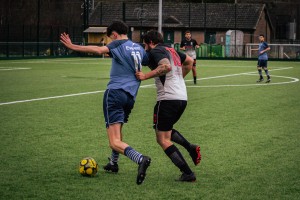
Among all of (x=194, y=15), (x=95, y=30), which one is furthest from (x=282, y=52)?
(x=95, y=30)

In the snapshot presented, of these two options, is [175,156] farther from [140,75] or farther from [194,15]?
[194,15]

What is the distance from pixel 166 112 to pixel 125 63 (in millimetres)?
793

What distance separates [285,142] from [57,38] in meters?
47.6

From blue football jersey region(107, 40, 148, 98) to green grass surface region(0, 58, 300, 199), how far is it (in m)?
1.21

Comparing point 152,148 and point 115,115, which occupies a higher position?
point 115,115

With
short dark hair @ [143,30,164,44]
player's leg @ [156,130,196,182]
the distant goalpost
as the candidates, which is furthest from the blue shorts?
the distant goalpost

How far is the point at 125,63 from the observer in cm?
790

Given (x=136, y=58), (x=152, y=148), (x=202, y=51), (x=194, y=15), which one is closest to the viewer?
(x=136, y=58)

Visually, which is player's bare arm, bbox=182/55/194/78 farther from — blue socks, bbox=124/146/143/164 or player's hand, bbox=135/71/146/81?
blue socks, bbox=124/146/143/164

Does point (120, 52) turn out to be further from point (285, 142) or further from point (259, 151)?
point (285, 142)

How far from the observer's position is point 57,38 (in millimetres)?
56969

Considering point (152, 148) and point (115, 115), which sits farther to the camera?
point (152, 148)

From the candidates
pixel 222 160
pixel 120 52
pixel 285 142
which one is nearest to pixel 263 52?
pixel 285 142

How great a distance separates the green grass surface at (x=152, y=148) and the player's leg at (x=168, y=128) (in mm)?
176
